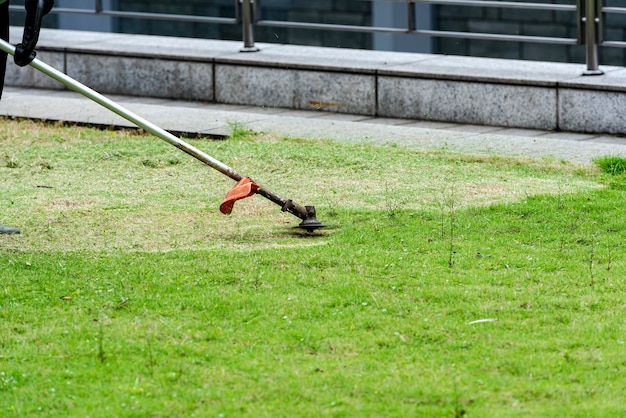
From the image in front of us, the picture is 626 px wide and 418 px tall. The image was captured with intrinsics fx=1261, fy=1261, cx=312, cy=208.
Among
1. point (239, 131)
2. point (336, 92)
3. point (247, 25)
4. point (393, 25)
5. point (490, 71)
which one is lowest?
point (239, 131)

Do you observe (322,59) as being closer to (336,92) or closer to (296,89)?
(296,89)

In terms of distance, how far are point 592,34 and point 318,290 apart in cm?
531

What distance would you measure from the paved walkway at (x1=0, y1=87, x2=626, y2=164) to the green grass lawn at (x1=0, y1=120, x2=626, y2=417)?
1.82 feet

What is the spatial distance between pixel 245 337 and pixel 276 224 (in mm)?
2005

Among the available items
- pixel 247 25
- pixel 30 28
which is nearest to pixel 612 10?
pixel 247 25

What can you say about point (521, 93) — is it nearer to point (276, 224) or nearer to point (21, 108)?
point (276, 224)

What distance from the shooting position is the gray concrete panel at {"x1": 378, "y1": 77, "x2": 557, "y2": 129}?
9.84 m

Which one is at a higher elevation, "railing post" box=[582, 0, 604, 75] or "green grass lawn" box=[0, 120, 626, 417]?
"railing post" box=[582, 0, 604, 75]

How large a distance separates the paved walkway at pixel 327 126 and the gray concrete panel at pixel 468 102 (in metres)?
0.10

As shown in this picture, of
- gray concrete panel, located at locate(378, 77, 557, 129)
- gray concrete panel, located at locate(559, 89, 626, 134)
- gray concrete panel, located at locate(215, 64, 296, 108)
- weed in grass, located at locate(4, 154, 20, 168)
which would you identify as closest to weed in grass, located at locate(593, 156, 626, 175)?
gray concrete panel, located at locate(559, 89, 626, 134)

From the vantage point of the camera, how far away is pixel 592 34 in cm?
1014

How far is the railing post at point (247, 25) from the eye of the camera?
38.7ft

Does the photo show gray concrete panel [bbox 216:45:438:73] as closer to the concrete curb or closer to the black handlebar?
the concrete curb

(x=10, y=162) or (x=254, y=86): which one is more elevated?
(x=254, y=86)
